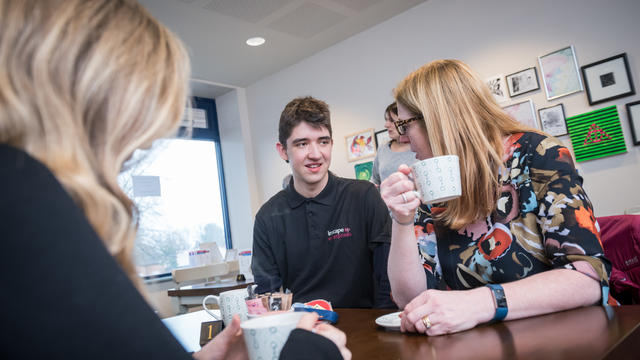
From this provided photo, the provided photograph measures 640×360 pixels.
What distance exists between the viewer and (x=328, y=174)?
2.11m

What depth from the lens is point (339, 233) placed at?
6.14 ft

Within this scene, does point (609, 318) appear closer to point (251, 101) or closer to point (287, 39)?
point (287, 39)

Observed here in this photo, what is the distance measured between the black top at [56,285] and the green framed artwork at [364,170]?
4346mm

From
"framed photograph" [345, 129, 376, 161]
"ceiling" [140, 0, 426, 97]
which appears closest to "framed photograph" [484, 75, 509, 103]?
"ceiling" [140, 0, 426, 97]

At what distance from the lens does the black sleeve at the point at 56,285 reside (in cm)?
34

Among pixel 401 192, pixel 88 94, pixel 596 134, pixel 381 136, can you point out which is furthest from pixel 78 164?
pixel 381 136

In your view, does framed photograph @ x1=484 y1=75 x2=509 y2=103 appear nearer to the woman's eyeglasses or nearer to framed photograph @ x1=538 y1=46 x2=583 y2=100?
framed photograph @ x1=538 y1=46 x2=583 y2=100

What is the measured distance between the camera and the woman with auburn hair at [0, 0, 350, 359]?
348 mm

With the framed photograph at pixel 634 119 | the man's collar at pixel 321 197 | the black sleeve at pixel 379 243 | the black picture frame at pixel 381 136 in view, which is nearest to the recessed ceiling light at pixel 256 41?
the black picture frame at pixel 381 136

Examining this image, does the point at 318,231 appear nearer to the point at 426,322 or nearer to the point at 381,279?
the point at 381,279

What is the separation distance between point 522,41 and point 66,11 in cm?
384

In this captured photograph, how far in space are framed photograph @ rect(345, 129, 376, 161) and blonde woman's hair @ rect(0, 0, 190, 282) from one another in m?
4.15

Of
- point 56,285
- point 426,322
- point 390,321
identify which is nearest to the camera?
point 56,285

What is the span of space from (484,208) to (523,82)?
284 cm
